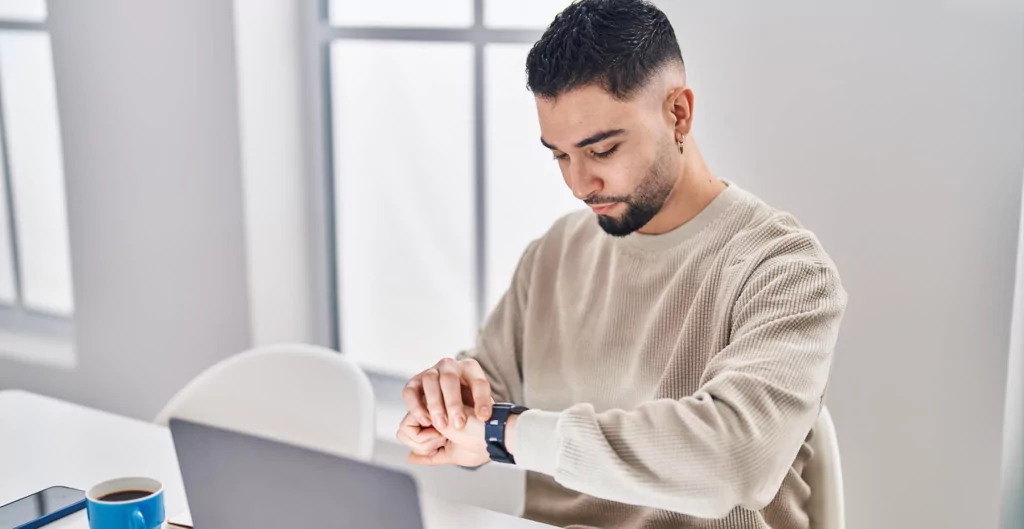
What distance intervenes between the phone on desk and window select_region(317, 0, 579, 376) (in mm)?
1163

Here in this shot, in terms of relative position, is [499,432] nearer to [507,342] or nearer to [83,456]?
[507,342]

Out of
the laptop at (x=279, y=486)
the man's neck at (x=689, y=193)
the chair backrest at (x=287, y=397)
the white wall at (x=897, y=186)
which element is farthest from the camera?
the chair backrest at (x=287, y=397)

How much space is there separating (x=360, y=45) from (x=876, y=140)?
4.25 feet

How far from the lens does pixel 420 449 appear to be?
130 cm

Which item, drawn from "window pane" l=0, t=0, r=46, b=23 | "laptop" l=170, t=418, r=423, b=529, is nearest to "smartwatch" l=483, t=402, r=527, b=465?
"laptop" l=170, t=418, r=423, b=529

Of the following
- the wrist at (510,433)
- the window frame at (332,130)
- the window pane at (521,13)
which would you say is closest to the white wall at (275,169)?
the window frame at (332,130)

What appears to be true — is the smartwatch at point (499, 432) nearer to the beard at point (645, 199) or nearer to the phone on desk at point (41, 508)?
the beard at point (645, 199)

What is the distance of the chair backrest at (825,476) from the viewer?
1292 mm

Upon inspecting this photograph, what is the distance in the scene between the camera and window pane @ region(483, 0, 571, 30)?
2.11 metres

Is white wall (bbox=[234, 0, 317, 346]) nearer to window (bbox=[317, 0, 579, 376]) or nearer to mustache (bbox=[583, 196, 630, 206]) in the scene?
window (bbox=[317, 0, 579, 376])

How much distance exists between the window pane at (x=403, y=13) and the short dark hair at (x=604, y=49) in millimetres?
964

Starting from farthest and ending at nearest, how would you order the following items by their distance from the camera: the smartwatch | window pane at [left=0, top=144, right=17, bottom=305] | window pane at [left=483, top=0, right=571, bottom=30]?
window pane at [left=0, top=144, right=17, bottom=305]
window pane at [left=483, top=0, right=571, bottom=30]
the smartwatch

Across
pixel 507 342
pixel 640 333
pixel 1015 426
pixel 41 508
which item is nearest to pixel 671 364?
pixel 640 333

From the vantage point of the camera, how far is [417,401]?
1.27 metres
